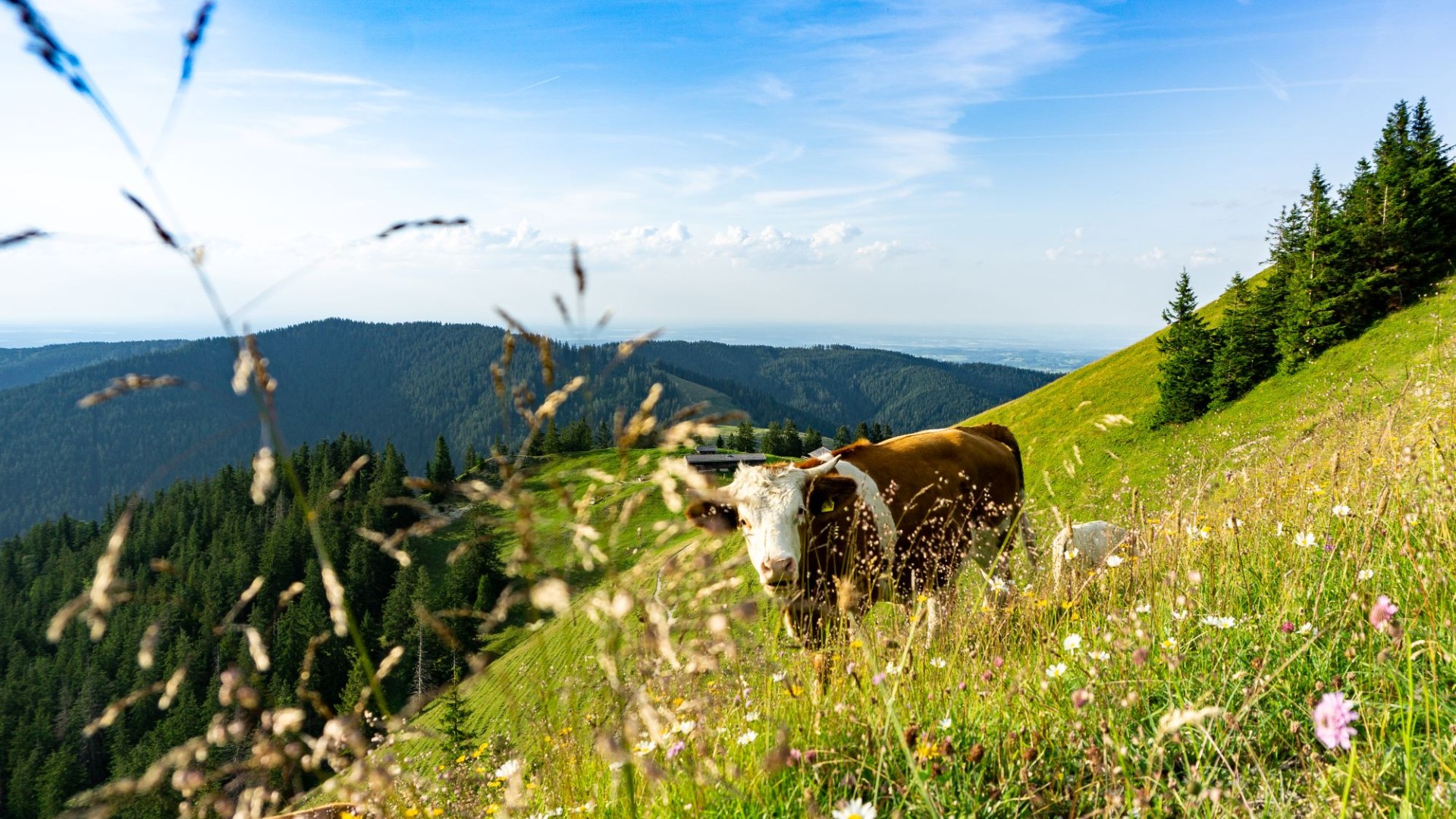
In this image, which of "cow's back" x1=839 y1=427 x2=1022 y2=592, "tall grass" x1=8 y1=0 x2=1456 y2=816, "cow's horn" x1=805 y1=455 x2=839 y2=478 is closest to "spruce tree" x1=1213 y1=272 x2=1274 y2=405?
"cow's back" x1=839 y1=427 x2=1022 y2=592

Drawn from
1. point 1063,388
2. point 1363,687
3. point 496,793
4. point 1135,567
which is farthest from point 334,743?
point 1063,388

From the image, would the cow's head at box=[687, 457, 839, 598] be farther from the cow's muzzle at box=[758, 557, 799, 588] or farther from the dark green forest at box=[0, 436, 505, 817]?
the dark green forest at box=[0, 436, 505, 817]

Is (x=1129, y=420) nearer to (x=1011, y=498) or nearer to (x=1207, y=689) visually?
(x=1011, y=498)

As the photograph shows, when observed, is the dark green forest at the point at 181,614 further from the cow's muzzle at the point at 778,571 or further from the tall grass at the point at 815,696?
the tall grass at the point at 815,696

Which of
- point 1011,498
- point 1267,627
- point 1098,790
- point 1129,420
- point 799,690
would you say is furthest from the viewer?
point 1129,420

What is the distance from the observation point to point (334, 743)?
2.21 metres

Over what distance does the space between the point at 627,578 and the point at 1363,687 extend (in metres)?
2.46

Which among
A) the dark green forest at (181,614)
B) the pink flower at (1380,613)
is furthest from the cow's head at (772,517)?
the dark green forest at (181,614)

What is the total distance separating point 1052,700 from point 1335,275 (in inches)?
2016

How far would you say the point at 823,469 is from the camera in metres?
6.77

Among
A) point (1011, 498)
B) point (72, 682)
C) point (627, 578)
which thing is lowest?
point (72, 682)

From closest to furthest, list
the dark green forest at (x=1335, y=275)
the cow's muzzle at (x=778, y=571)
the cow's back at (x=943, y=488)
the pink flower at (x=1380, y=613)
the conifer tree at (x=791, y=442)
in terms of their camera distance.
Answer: the pink flower at (x=1380, y=613) → the cow's muzzle at (x=778, y=571) → the cow's back at (x=943, y=488) → the dark green forest at (x=1335, y=275) → the conifer tree at (x=791, y=442)

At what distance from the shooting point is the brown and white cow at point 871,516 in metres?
5.79

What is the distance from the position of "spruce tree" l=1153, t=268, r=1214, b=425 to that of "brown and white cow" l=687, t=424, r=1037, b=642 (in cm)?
4385
